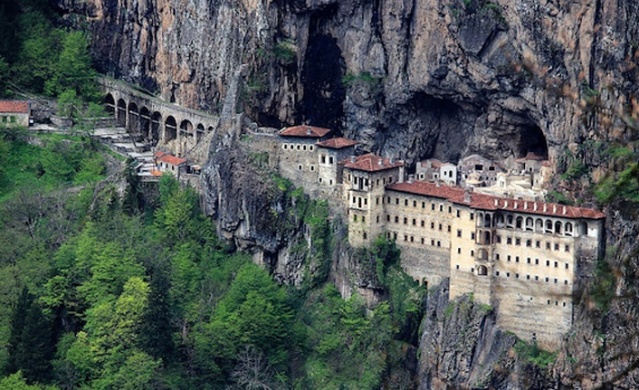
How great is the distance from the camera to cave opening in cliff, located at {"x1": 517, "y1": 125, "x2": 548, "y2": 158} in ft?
197

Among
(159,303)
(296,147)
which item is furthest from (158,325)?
(296,147)

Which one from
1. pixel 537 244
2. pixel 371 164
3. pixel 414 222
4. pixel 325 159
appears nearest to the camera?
pixel 537 244

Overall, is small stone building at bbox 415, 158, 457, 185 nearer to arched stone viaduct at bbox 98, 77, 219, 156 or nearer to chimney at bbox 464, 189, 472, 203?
chimney at bbox 464, 189, 472, 203

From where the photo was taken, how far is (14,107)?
236ft

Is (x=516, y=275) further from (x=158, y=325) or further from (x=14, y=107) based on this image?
(x=14, y=107)

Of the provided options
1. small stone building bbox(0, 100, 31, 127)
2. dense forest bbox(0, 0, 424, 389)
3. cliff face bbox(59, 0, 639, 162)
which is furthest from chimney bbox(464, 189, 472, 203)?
small stone building bbox(0, 100, 31, 127)

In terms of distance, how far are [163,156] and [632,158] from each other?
179ft

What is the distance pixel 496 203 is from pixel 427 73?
9932 millimetres

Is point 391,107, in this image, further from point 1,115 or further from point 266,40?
point 1,115

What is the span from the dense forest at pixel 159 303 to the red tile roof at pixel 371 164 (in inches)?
120

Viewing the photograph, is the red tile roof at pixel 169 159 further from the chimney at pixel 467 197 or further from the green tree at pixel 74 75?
the chimney at pixel 467 197

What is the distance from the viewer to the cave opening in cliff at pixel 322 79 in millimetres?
64125

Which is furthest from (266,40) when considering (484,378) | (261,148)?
(484,378)

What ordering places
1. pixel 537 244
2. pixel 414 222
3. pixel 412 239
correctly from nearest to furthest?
pixel 537 244, pixel 414 222, pixel 412 239
